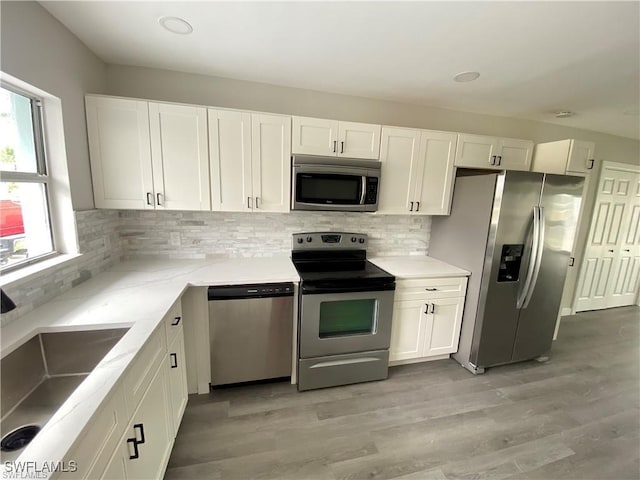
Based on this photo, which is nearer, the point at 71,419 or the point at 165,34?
the point at 71,419

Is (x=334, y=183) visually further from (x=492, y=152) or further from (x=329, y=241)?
(x=492, y=152)

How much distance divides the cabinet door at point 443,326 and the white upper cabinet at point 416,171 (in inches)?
34.9

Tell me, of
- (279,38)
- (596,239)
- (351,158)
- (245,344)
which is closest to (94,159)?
(279,38)

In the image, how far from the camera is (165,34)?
164cm

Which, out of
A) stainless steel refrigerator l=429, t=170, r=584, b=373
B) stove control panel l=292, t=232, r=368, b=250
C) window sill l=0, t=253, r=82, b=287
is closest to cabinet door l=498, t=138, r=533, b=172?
stainless steel refrigerator l=429, t=170, r=584, b=373

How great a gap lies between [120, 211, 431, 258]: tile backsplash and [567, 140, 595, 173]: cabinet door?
163cm

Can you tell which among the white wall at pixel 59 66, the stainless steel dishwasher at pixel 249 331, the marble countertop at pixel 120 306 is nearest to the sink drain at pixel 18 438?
the marble countertop at pixel 120 306

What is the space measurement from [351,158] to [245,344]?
5.76ft

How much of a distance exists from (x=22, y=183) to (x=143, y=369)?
1.23 metres

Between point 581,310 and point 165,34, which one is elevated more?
point 165,34

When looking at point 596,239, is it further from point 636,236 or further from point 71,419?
point 71,419

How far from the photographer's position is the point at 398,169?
246cm

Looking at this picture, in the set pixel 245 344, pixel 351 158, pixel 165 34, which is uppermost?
pixel 165 34

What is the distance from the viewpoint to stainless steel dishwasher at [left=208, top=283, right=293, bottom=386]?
1.99m
